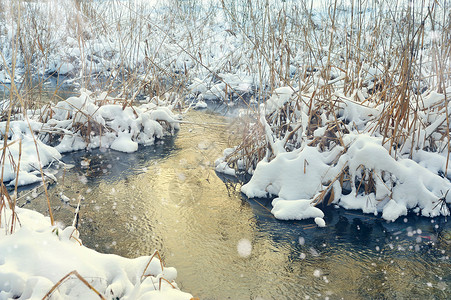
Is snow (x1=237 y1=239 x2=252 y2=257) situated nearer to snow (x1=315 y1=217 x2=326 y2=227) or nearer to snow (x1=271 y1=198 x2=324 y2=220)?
snow (x1=271 y1=198 x2=324 y2=220)

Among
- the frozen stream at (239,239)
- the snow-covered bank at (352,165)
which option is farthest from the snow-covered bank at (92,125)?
the snow-covered bank at (352,165)

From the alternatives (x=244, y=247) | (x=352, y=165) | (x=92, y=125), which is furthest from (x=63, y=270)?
(x=92, y=125)

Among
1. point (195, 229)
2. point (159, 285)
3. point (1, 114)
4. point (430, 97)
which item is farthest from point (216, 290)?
point (1, 114)

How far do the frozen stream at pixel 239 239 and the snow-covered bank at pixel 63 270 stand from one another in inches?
17.0

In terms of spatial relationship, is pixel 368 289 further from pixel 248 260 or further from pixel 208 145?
pixel 208 145

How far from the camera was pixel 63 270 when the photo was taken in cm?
199

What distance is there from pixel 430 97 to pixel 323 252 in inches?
77.6

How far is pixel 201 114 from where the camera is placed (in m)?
7.04

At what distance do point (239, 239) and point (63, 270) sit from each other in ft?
4.94

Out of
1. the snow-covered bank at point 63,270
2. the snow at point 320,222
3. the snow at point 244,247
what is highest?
the snow-covered bank at point 63,270

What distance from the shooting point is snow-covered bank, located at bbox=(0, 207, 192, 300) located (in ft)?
6.17

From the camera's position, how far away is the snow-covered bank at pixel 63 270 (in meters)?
1.88

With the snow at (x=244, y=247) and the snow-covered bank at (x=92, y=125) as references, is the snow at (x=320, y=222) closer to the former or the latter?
the snow at (x=244, y=247)

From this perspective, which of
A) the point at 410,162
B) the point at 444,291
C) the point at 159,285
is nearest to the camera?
the point at 159,285
